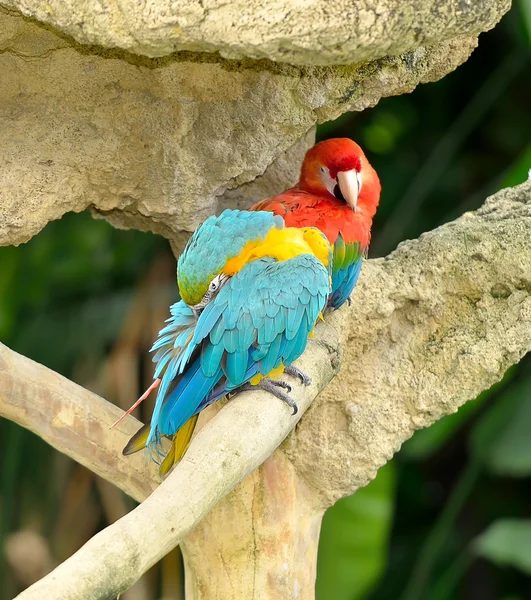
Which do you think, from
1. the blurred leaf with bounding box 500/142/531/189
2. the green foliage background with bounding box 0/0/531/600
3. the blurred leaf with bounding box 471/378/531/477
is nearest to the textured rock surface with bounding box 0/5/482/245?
the blurred leaf with bounding box 500/142/531/189

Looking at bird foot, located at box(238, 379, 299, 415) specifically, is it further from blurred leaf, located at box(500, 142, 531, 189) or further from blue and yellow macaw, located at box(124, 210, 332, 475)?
blurred leaf, located at box(500, 142, 531, 189)

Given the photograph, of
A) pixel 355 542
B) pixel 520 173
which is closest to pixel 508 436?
pixel 355 542

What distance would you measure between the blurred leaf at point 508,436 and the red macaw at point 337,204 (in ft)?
3.20

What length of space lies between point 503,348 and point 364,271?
1.04 ft

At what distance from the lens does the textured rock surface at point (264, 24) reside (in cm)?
105

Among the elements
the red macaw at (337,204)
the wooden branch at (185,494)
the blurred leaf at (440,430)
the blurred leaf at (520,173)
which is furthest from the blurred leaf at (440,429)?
the wooden branch at (185,494)

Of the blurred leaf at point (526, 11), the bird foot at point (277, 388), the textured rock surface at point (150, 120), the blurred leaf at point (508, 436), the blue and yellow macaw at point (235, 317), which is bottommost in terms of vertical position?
the blurred leaf at point (508, 436)

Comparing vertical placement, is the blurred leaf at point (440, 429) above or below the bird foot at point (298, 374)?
below

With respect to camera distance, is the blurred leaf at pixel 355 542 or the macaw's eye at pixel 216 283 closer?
the macaw's eye at pixel 216 283

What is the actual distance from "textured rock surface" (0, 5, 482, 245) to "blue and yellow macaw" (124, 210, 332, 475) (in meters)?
0.22

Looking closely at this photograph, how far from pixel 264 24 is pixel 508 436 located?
1795 millimetres

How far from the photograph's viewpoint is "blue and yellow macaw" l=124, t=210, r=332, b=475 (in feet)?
4.75

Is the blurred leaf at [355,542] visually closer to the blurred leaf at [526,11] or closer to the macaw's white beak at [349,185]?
the macaw's white beak at [349,185]

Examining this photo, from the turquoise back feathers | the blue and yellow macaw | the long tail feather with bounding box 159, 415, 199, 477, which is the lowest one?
the long tail feather with bounding box 159, 415, 199, 477
